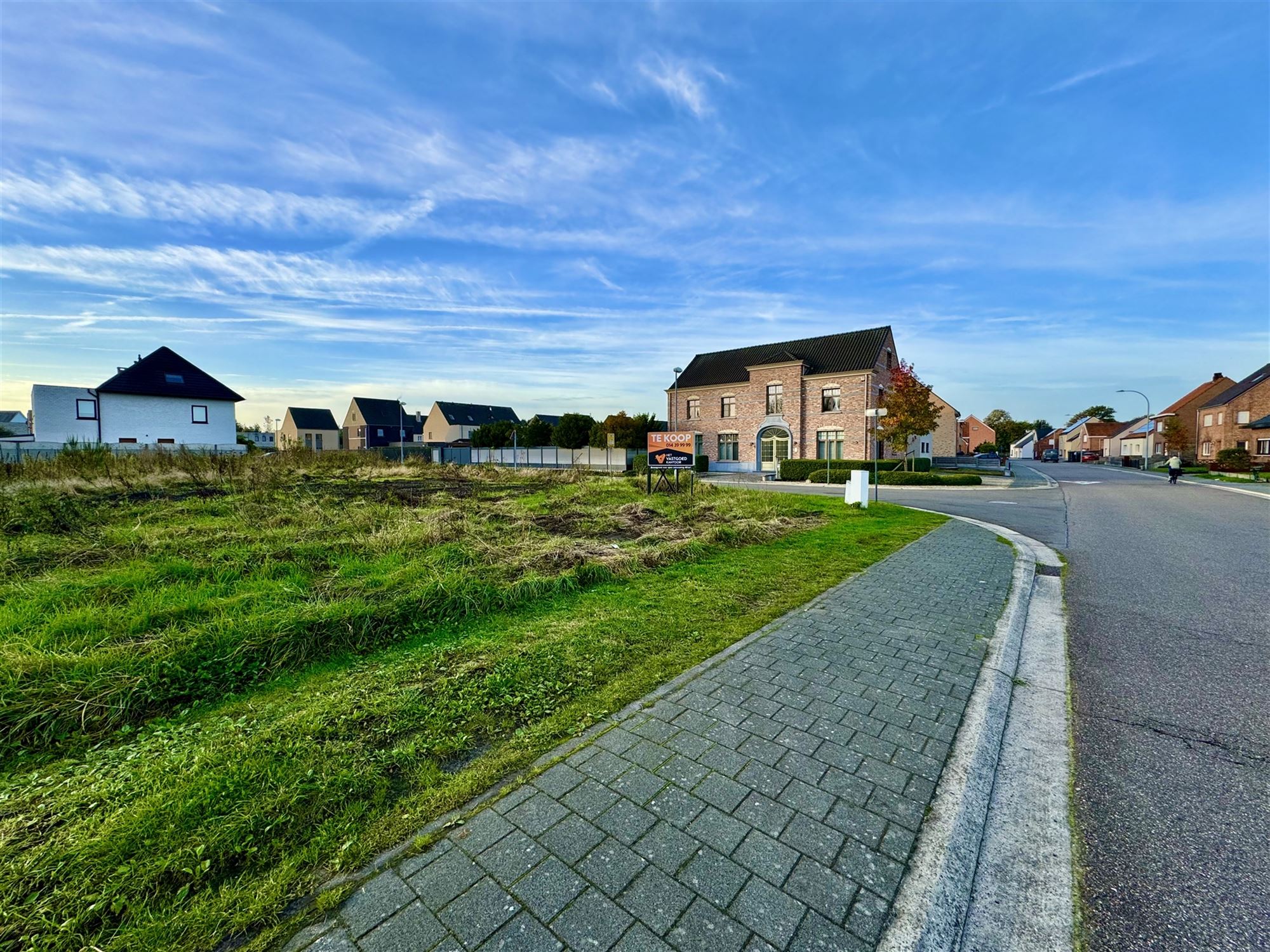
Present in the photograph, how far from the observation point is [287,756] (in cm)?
273

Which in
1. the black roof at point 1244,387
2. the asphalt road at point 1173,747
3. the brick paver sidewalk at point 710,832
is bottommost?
the asphalt road at point 1173,747

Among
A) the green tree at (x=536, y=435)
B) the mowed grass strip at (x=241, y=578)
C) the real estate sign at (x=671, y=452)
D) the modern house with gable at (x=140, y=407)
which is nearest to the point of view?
the mowed grass strip at (x=241, y=578)

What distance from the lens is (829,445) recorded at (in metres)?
33.5

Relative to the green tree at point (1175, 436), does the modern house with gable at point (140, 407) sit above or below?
above

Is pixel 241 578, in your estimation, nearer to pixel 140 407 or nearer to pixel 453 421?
pixel 140 407

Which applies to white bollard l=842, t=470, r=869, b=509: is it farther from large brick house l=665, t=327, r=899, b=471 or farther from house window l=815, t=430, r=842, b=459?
house window l=815, t=430, r=842, b=459

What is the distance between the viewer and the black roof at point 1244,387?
1635 inches

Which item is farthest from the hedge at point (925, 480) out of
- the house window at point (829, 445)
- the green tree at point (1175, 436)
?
the green tree at point (1175, 436)

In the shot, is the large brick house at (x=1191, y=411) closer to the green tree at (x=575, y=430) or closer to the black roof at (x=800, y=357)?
the black roof at (x=800, y=357)

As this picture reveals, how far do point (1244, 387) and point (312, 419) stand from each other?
101 metres

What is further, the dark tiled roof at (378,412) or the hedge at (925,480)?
the dark tiled roof at (378,412)

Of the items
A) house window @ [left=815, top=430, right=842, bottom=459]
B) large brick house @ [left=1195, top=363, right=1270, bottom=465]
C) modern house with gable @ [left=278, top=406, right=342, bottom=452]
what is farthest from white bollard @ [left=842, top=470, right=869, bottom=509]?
modern house with gable @ [left=278, top=406, right=342, bottom=452]

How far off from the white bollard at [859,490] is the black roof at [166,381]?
43382mm

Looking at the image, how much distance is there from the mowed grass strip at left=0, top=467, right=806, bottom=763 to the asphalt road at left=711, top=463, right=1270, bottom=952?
4.58m
